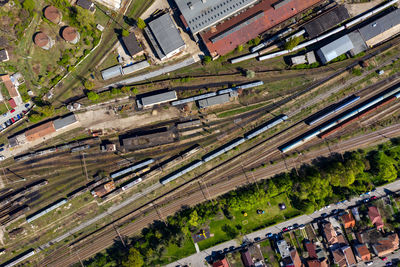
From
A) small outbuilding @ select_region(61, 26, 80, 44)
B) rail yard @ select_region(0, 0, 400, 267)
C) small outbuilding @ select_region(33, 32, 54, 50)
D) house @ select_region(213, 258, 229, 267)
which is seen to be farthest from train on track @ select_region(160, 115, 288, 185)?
small outbuilding @ select_region(33, 32, 54, 50)

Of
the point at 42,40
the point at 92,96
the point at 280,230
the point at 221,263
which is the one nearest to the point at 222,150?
the point at 280,230

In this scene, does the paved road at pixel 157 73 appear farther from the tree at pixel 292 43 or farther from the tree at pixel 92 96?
the tree at pixel 292 43

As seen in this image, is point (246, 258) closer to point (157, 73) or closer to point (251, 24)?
point (157, 73)

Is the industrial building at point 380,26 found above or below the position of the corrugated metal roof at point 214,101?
below

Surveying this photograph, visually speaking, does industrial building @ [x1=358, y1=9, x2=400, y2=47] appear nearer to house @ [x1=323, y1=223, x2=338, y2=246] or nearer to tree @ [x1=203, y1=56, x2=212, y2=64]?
tree @ [x1=203, y1=56, x2=212, y2=64]

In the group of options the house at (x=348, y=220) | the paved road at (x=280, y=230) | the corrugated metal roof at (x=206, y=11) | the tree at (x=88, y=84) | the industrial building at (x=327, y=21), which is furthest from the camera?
the paved road at (x=280, y=230)

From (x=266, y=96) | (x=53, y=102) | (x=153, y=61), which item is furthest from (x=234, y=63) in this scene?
(x=53, y=102)

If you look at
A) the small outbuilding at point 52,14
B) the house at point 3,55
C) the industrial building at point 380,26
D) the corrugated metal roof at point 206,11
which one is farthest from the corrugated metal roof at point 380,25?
the house at point 3,55
